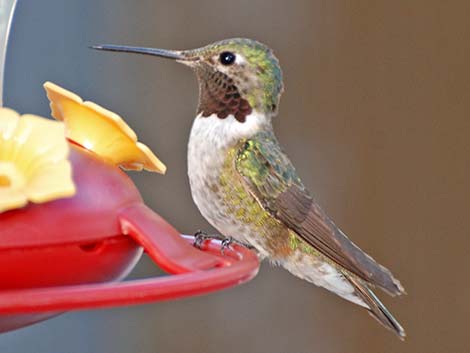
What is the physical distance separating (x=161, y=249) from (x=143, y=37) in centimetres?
325

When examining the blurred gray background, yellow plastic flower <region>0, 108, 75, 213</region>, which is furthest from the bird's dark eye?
the blurred gray background

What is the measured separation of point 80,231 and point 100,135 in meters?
0.33

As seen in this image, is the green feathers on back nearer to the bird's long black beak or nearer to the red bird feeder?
the bird's long black beak

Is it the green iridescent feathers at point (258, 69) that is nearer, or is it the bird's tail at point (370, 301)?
the green iridescent feathers at point (258, 69)

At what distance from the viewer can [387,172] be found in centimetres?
→ 493

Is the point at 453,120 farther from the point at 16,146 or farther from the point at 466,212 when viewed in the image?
the point at 16,146

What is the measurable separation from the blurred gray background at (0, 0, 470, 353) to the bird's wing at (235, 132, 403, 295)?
2007 millimetres

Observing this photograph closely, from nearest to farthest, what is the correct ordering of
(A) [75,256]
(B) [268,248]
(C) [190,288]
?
1. (C) [190,288]
2. (A) [75,256]
3. (B) [268,248]

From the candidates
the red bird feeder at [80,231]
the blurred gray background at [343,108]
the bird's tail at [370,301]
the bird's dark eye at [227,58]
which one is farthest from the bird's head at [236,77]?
the blurred gray background at [343,108]

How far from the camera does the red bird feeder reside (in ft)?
4.99

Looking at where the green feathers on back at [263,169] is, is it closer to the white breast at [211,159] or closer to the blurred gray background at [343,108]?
the white breast at [211,159]

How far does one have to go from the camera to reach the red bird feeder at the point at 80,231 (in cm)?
152

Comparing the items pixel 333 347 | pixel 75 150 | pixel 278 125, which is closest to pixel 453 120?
pixel 278 125

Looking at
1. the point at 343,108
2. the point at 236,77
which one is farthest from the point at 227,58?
the point at 343,108
